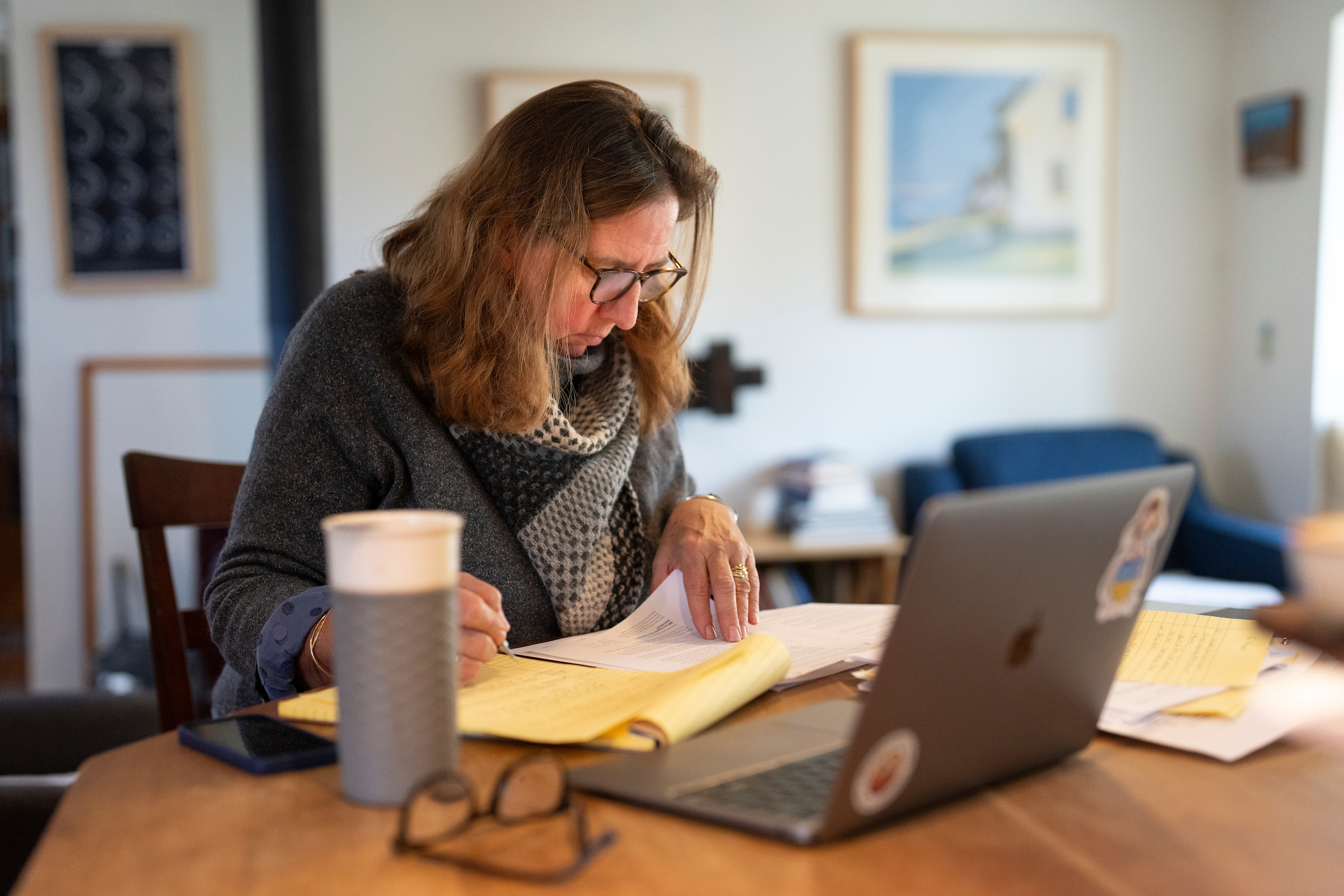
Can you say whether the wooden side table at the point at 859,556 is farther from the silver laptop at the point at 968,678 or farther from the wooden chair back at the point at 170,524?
the silver laptop at the point at 968,678

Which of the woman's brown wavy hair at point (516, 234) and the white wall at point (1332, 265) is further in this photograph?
the white wall at point (1332, 265)

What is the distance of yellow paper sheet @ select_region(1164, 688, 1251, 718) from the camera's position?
830 millimetres

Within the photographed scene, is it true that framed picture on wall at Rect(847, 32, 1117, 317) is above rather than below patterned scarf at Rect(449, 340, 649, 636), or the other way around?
above

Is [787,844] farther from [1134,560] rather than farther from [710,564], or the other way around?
[710,564]

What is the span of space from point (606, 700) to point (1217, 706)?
0.46 m

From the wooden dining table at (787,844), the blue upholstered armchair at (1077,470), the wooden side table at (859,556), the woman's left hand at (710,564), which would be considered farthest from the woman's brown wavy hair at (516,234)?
the blue upholstered armchair at (1077,470)

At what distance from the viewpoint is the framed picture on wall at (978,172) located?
11.2ft

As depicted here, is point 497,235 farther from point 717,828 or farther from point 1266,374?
point 1266,374

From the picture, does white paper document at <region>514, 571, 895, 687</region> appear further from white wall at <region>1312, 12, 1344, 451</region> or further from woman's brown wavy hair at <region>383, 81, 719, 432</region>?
white wall at <region>1312, 12, 1344, 451</region>

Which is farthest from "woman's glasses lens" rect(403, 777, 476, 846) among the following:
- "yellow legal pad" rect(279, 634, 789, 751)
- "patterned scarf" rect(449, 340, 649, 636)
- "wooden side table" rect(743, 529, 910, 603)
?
"wooden side table" rect(743, 529, 910, 603)

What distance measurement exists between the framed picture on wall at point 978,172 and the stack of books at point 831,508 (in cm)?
58

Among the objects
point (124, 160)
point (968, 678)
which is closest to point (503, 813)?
point (968, 678)

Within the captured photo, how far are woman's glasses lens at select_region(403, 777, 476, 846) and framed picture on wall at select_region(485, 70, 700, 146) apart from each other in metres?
2.82

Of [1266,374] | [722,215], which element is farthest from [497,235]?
[1266,374]
